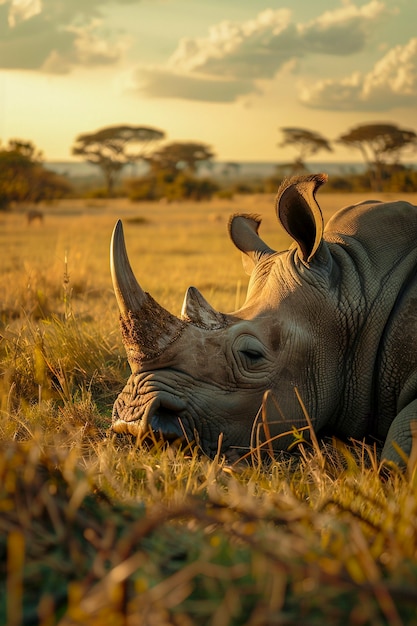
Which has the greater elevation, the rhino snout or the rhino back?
the rhino back

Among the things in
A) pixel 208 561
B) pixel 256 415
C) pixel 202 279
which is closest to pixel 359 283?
pixel 256 415

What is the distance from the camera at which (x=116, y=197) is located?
47.9 meters

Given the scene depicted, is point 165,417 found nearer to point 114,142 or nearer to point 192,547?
point 192,547

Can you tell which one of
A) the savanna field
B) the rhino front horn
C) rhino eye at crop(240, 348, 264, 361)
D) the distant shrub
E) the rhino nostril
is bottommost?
the rhino nostril

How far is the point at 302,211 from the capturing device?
12.3 feet

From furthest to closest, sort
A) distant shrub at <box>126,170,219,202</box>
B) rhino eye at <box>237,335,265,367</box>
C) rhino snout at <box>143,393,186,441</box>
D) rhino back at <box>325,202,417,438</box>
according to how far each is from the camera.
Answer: distant shrub at <box>126,170,219,202</box>
rhino back at <box>325,202,417,438</box>
rhino eye at <box>237,335,265,367</box>
rhino snout at <box>143,393,186,441</box>

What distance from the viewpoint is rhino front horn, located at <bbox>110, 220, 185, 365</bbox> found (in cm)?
339

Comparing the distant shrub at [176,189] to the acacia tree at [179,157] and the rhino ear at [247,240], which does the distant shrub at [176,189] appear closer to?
the acacia tree at [179,157]

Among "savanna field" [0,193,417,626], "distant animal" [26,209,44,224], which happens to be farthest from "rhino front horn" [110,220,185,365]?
"distant animal" [26,209,44,224]

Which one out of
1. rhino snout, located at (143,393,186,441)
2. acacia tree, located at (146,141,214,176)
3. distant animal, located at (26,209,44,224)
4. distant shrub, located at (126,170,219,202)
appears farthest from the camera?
acacia tree, located at (146,141,214,176)

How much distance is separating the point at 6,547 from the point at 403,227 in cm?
259

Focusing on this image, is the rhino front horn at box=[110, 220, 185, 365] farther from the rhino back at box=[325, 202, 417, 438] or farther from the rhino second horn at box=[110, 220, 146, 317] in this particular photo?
the rhino back at box=[325, 202, 417, 438]

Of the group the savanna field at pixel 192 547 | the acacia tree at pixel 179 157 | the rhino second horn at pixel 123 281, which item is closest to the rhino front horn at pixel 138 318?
the rhino second horn at pixel 123 281

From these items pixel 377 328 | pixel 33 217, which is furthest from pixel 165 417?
pixel 33 217
